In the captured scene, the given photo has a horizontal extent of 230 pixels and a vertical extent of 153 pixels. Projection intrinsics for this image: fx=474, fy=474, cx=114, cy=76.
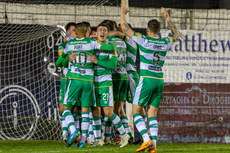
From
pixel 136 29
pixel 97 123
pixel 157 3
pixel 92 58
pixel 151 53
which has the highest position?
pixel 157 3

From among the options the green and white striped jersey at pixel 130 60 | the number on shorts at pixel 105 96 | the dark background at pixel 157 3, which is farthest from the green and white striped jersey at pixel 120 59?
the dark background at pixel 157 3

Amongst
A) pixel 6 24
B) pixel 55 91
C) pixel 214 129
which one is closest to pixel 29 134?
pixel 55 91

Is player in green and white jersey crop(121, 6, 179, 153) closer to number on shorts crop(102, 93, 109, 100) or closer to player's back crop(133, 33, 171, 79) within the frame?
player's back crop(133, 33, 171, 79)

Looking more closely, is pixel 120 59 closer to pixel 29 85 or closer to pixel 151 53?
pixel 151 53

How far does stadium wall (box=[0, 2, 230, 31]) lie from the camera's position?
10.9m

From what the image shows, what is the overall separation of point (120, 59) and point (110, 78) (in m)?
0.58

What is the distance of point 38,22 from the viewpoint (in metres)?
11.1

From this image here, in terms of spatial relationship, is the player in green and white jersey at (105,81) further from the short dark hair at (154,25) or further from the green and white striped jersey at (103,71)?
the short dark hair at (154,25)

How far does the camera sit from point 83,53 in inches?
304

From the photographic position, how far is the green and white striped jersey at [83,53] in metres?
7.69

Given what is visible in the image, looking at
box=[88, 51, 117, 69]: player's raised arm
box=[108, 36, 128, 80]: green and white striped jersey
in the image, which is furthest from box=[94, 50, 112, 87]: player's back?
box=[108, 36, 128, 80]: green and white striped jersey

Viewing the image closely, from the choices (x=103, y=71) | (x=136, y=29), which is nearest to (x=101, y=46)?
(x=103, y=71)

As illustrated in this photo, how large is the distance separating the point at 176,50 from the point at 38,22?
3.27 meters

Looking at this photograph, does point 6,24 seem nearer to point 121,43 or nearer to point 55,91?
point 55,91
